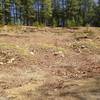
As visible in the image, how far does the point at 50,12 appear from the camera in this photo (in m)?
61.9

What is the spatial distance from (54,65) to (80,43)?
512 centimetres

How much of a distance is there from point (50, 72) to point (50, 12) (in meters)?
51.8

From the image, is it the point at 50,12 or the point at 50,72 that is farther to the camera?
the point at 50,12

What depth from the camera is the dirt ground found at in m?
8.36

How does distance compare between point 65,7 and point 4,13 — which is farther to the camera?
point 65,7

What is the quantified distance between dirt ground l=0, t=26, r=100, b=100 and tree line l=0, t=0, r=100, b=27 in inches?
1766

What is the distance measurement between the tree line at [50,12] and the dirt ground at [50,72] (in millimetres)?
44863

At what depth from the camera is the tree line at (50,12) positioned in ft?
202

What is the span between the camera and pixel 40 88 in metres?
8.90

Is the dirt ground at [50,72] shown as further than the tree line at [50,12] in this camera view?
No

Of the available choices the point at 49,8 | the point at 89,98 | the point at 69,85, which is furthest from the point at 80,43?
the point at 49,8

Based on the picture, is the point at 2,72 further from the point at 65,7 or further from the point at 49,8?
the point at 65,7

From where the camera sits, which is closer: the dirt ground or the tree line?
the dirt ground

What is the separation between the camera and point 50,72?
11.0m
